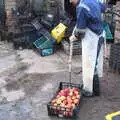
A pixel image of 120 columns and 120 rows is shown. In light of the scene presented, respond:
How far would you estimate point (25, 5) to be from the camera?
9.57 metres

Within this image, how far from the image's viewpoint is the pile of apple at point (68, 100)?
5.28m

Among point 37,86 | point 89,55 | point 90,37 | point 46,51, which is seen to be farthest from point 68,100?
point 46,51

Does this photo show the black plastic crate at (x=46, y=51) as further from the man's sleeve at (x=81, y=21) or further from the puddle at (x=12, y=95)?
the man's sleeve at (x=81, y=21)

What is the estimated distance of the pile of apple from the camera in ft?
17.3

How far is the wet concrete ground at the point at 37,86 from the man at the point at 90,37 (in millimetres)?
334

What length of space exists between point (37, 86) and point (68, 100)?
122 centimetres

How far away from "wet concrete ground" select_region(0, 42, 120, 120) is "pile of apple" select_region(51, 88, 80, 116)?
0.21 m

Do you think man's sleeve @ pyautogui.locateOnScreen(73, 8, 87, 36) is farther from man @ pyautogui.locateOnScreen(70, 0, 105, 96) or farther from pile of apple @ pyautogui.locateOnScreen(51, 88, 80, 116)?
pile of apple @ pyautogui.locateOnScreen(51, 88, 80, 116)

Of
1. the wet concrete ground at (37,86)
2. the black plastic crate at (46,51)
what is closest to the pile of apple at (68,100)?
the wet concrete ground at (37,86)

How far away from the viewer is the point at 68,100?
5461 mm

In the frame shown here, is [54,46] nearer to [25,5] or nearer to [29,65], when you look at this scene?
[29,65]

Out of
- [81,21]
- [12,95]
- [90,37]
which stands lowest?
[12,95]

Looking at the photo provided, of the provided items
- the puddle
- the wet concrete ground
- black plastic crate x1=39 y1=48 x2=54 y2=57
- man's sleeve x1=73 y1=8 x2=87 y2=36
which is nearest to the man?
man's sleeve x1=73 y1=8 x2=87 y2=36

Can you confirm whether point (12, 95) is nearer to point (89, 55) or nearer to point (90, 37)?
point (89, 55)
